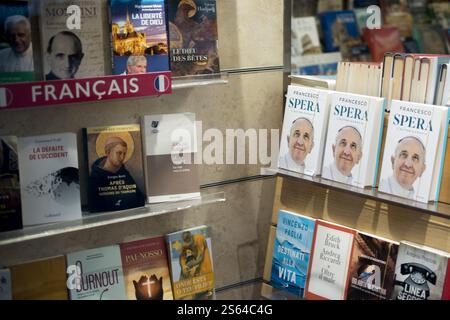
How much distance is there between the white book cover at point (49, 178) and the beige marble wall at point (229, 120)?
0.07 meters

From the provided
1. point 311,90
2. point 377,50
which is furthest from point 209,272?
point 377,50

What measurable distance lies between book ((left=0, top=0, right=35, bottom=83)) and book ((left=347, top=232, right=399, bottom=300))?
140cm

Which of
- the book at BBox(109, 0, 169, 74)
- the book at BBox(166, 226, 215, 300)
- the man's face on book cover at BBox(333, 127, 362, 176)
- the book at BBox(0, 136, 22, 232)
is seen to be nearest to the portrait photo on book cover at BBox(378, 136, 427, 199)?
the man's face on book cover at BBox(333, 127, 362, 176)

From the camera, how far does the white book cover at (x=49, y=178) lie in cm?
248

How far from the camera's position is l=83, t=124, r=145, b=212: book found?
2607 millimetres

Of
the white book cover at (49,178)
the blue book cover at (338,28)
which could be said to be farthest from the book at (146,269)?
the blue book cover at (338,28)

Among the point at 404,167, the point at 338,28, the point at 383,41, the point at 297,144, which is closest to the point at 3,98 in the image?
the point at 297,144

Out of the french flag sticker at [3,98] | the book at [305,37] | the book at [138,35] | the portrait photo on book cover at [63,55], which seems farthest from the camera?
the book at [305,37]

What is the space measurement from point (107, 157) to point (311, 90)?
2.88 ft

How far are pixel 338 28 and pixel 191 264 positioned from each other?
291cm

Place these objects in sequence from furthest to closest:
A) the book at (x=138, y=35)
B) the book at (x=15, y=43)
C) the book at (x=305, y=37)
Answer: the book at (x=305, y=37), the book at (x=138, y=35), the book at (x=15, y=43)

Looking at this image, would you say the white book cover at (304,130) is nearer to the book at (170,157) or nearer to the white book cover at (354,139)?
the white book cover at (354,139)

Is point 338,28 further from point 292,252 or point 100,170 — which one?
point 100,170
